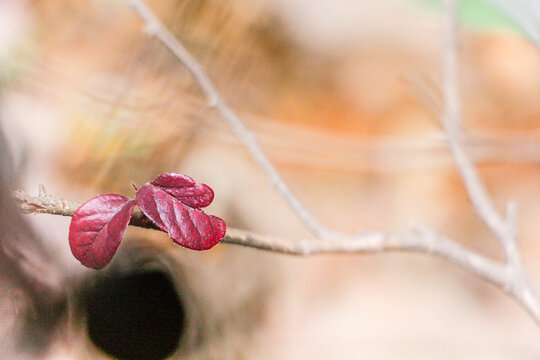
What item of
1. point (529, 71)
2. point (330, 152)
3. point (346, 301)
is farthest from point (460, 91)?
point (346, 301)

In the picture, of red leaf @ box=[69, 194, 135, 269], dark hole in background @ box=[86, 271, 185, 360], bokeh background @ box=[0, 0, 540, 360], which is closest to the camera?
red leaf @ box=[69, 194, 135, 269]

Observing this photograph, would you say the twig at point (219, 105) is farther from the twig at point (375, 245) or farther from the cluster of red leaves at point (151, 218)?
the cluster of red leaves at point (151, 218)

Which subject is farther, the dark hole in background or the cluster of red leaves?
the dark hole in background

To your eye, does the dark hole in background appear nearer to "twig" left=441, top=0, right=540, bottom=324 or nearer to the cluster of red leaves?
the cluster of red leaves

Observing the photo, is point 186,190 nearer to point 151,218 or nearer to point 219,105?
point 151,218

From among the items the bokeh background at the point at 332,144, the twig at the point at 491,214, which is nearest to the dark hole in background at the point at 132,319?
the bokeh background at the point at 332,144

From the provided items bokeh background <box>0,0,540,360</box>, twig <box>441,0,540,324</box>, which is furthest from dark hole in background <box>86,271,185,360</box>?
twig <box>441,0,540,324</box>

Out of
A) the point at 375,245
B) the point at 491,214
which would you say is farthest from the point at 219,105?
the point at 491,214
